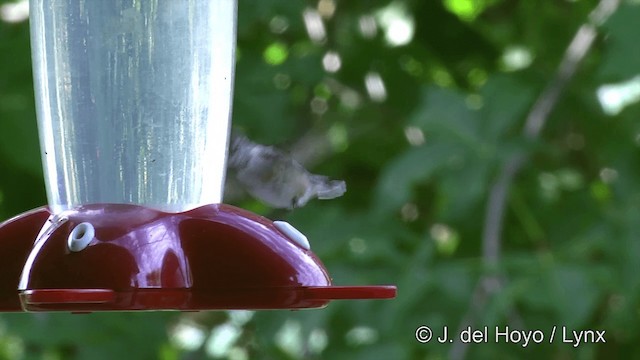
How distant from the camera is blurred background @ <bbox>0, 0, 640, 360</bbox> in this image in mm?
2951

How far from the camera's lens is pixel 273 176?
2.23 m

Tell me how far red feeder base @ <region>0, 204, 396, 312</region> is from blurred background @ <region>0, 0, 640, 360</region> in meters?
1.31

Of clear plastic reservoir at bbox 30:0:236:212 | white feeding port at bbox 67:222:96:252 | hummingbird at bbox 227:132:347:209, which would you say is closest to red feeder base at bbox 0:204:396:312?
white feeding port at bbox 67:222:96:252

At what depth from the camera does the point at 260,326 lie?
3141mm

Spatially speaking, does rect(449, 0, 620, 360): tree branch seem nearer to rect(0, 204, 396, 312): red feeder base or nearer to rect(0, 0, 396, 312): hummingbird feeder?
rect(0, 0, 396, 312): hummingbird feeder

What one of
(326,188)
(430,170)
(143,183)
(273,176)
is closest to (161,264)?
(143,183)

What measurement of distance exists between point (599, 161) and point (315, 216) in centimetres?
86

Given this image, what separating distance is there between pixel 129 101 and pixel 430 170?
1282mm

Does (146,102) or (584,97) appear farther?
(584,97)

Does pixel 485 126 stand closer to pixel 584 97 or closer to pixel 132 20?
pixel 584 97

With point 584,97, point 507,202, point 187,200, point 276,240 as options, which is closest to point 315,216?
point 507,202

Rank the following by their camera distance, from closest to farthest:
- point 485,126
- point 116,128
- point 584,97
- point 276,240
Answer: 1. point 276,240
2. point 116,128
3. point 485,126
4. point 584,97

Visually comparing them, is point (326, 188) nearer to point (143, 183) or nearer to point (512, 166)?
point (143, 183)

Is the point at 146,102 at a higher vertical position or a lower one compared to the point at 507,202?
higher
